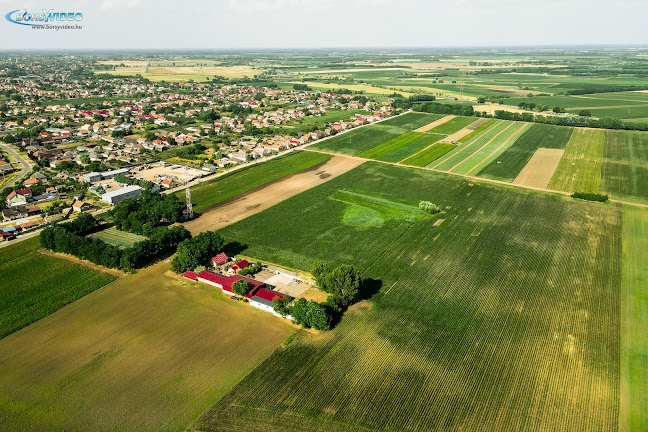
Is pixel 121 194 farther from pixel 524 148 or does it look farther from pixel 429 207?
pixel 524 148

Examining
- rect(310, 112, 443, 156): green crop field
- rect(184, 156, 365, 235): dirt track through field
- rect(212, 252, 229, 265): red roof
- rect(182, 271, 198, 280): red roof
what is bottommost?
rect(182, 271, 198, 280): red roof

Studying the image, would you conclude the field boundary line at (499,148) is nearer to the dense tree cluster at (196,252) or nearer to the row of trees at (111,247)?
the dense tree cluster at (196,252)

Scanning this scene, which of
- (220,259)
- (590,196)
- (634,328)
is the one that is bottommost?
(634,328)

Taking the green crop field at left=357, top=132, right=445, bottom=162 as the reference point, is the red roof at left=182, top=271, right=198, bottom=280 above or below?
below

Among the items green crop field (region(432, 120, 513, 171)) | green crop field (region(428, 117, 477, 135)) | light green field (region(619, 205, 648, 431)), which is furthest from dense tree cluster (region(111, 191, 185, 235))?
green crop field (region(428, 117, 477, 135))

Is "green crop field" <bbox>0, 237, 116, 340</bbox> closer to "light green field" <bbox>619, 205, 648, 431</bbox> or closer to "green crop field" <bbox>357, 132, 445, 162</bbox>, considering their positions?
"light green field" <bbox>619, 205, 648, 431</bbox>

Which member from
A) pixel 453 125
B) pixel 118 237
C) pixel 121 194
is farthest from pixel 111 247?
pixel 453 125
